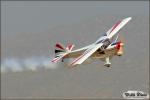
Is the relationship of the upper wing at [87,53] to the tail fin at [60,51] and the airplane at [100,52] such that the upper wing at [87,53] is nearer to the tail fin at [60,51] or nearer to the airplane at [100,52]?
the airplane at [100,52]

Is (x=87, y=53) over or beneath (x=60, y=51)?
beneath

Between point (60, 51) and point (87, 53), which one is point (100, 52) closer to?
point (87, 53)

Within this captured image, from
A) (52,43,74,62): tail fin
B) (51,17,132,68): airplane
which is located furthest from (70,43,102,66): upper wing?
(52,43,74,62): tail fin

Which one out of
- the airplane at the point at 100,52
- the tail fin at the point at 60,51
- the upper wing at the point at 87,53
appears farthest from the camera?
the tail fin at the point at 60,51

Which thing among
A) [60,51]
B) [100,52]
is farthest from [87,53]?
[60,51]

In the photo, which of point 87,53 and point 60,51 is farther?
point 60,51

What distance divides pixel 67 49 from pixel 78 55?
3261 mm

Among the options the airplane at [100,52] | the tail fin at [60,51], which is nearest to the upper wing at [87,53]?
the airplane at [100,52]

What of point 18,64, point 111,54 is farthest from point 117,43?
point 18,64

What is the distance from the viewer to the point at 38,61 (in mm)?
101000

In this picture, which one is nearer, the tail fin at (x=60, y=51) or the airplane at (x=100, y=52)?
the airplane at (x=100, y=52)

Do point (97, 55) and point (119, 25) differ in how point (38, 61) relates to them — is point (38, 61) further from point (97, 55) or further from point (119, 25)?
point (97, 55)

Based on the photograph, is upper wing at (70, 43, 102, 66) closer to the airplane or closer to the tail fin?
the airplane

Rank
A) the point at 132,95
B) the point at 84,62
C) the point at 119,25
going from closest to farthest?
1. the point at 132,95
2. the point at 84,62
3. the point at 119,25
